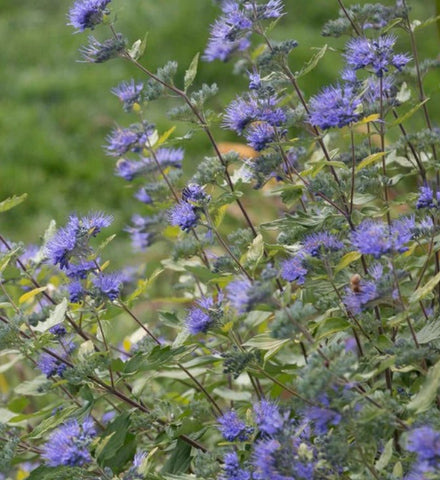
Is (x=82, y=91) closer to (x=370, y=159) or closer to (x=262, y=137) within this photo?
(x=262, y=137)

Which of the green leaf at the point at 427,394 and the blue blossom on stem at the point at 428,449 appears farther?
the green leaf at the point at 427,394

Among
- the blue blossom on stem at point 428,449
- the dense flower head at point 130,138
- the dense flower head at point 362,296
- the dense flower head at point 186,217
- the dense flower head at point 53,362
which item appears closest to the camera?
the blue blossom on stem at point 428,449

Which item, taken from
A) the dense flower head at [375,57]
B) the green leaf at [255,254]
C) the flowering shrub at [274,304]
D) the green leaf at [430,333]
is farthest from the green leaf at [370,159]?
the green leaf at [430,333]

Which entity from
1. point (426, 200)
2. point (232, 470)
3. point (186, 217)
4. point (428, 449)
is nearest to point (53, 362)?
point (186, 217)

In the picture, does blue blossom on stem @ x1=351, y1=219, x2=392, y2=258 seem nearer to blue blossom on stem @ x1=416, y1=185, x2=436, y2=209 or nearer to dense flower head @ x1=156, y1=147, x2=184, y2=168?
blue blossom on stem @ x1=416, y1=185, x2=436, y2=209

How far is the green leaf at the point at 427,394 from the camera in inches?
62.4

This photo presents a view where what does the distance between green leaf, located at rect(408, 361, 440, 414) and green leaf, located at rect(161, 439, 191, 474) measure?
2.32ft

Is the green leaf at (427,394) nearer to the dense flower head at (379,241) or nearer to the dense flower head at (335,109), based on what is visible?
the dense flower head at (379,241)

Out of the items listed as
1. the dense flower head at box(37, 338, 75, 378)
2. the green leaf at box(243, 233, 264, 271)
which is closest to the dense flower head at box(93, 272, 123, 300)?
the dense flower head at box(37, 338, 75, 378)

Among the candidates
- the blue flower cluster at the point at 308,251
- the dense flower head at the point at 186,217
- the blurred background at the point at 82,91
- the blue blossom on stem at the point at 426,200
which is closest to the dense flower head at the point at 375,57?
the blue blossom on stem at the point at 426,200

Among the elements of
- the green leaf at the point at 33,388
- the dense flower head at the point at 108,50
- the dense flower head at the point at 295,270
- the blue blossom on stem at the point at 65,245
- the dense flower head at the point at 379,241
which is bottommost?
the green leaf at the point at 33,388

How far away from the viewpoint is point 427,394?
1604 mm

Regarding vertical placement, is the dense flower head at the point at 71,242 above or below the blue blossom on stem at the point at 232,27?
below

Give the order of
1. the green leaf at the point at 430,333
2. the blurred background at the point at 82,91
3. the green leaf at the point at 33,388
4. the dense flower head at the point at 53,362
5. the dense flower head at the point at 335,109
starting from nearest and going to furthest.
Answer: the green leaf at the point at 430,333 < the dense flower head at the point at 335,109 < the dense flower head at the point at 53,362 < the green leaf at the point at 33,388 < the blurred background at the point at 82,91
